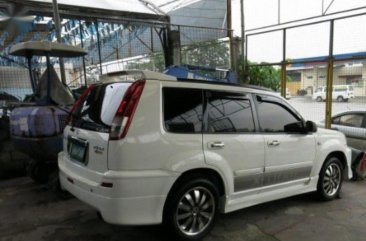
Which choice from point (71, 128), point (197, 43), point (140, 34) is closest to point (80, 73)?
point (140, 34)

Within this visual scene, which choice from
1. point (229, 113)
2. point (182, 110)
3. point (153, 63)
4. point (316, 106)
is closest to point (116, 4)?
point (153, 63)

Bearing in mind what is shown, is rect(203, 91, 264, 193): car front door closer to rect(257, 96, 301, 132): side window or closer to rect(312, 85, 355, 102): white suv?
rect(257, 96, 301, 132): side window

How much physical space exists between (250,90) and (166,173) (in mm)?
1618

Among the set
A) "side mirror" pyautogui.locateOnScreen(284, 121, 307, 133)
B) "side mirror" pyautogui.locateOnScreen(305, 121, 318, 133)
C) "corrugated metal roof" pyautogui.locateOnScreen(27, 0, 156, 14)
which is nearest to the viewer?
"side mirror" pyautogui.locateOnScreen(284, 121, 307, 133)

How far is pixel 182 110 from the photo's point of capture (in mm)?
3379

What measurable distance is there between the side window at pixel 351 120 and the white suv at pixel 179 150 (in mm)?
3431

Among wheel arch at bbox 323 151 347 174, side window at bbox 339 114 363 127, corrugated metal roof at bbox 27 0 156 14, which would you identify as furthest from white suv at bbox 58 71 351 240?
corrugated metal roof at bbox 27 0 156 14

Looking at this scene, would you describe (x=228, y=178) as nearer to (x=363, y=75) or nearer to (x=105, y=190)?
(x=105, y=190)

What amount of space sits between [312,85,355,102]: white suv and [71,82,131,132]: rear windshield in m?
5.50

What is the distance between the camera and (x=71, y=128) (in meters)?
3.76

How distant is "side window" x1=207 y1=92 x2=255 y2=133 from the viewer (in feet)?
11.9

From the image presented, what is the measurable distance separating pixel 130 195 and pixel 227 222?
1.63m

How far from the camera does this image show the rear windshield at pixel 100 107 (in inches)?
125

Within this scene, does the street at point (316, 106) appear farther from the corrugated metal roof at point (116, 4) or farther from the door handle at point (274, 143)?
the corrugated metal roof at point (116, 4)
